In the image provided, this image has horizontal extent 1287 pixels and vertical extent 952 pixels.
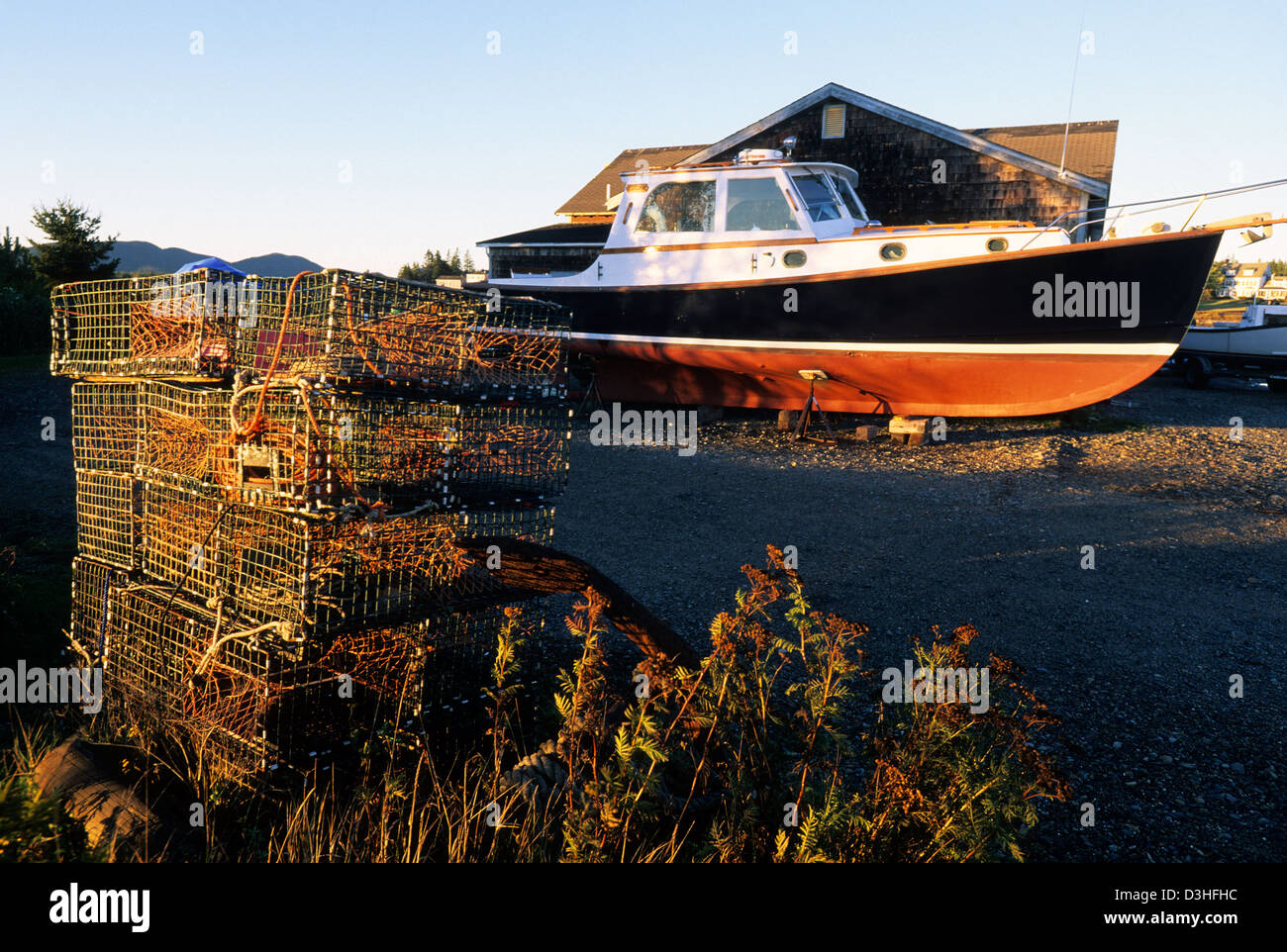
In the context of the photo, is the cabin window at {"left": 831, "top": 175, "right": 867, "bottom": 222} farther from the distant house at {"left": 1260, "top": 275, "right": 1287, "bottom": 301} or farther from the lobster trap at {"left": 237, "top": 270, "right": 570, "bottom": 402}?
the distant house at {"left": 1260, "top": 275, "right": 1287, "bottom": 301}

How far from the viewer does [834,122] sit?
18.3 meters

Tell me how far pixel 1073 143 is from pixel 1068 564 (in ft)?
56.3

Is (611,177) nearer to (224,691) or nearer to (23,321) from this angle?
(23,321)

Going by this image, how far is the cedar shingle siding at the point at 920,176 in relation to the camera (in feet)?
57.4

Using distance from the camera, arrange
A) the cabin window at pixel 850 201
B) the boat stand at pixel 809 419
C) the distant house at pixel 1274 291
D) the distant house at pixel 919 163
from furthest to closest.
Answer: the distant house at pixel 1274 291 → the distant house at pixel 919 163 → the cabin window at pixel 850 201 → the boat stand at pixel 809 419

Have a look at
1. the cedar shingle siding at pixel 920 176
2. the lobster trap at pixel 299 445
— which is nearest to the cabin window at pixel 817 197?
the cedar shingle siding at pixel 920 176

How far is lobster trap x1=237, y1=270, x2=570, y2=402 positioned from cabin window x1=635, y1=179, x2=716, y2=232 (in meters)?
10.3

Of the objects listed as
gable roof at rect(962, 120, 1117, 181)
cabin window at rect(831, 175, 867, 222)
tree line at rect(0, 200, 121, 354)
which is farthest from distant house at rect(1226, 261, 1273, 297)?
tree line at rect(0, 200, 121, 354)

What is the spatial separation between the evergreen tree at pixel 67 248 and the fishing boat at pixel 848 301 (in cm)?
2087

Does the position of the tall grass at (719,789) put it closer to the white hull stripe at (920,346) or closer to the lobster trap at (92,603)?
the lobster trap at (92,603)

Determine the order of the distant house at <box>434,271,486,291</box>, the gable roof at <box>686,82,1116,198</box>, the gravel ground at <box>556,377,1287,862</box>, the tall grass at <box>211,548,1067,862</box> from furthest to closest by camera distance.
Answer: the distant house at <box>434,271,486,291</box>, the gable roof at <box>686,82,1116,198</box>, the gravel ground at <box>556,377,1287,862</box>, the tall grass at <box>211,548,1067,862</box>

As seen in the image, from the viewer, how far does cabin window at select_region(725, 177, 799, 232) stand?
13.5 meters
